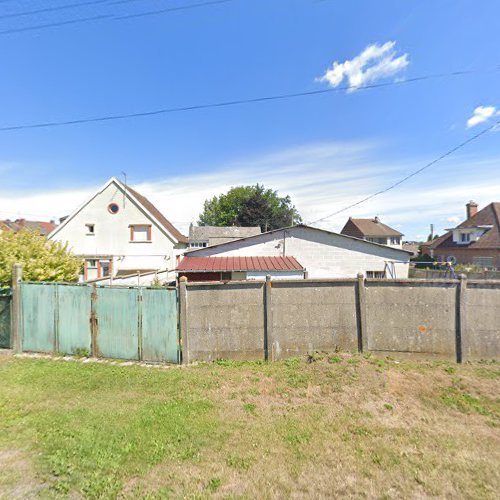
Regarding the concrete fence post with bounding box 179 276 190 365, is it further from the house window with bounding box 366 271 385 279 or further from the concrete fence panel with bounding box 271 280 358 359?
Answer: the house window with bounding box 366 271 385 279

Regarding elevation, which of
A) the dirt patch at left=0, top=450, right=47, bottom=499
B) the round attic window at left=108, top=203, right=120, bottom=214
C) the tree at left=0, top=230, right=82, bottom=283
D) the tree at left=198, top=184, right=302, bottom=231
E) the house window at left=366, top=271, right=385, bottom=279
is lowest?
the dirt patch at left=0, top=450, right=47, bottom=499

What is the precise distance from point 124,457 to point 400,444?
3.46m

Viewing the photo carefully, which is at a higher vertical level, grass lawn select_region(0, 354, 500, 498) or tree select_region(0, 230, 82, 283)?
tree select_region(0, 230, 82, 283)

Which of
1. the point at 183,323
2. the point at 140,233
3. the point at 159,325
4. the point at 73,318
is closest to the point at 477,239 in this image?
the point at 140,233

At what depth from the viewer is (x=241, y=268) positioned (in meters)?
13.3

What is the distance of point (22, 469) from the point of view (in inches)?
127

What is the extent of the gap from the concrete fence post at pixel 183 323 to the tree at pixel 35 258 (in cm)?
433

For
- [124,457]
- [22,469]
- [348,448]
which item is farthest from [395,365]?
[22,469]

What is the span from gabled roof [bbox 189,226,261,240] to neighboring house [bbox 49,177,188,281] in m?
19.2

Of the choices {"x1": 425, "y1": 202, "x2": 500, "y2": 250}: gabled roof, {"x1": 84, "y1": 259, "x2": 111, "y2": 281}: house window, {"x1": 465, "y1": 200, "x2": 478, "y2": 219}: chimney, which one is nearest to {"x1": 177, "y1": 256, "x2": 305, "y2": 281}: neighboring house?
{"x1": 84, "y1": 259, "x2": 111, "y2": 281}: house window

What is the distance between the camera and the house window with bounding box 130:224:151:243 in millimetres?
21562

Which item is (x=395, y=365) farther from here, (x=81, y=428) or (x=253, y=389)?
(x=81, y=428)

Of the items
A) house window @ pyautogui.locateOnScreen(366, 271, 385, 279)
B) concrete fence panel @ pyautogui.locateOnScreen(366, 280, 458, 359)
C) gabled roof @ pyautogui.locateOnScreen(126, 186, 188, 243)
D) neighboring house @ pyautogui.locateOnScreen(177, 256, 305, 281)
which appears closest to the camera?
concrete fence panel @ pyautogui.locateOnScreen(366, 280, 458, 359)

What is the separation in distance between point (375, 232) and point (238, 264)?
3728cm
